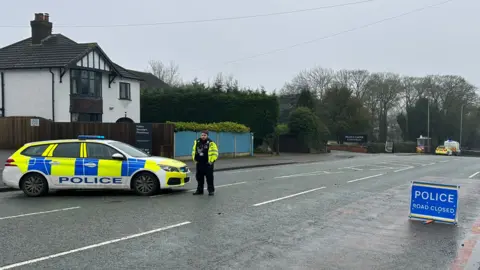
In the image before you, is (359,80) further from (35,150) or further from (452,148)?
(35,150)

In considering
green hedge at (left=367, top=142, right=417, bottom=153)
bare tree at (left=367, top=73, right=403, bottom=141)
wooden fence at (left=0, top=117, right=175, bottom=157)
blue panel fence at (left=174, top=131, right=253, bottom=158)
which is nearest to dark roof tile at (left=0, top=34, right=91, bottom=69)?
wooden fence at (left=0, top=117, right=175, bottom=157)

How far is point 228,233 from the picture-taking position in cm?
744

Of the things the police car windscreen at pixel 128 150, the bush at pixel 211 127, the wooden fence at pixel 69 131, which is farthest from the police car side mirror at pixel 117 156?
the bush at pixel 211 127

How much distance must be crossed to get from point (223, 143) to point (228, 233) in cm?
2227

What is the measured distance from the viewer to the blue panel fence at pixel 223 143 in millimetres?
25562

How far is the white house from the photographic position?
30109mm

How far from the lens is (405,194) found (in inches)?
510

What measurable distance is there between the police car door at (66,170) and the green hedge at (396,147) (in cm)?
5161

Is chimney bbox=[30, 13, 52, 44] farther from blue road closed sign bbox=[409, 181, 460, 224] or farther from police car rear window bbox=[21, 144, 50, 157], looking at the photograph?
blue road closed sign bbox=[409, 181, 460, 224]

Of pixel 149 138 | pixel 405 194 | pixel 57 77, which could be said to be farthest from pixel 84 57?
pixel 405 194

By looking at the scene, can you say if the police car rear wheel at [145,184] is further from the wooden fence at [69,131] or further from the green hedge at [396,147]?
the green hedge at [396,147]

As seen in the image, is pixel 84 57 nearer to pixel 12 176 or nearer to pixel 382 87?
pixel 12 176

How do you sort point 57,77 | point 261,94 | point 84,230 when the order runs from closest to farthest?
point 84,230 < point 57,77 < point 261,94

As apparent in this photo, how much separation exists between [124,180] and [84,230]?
423cm
